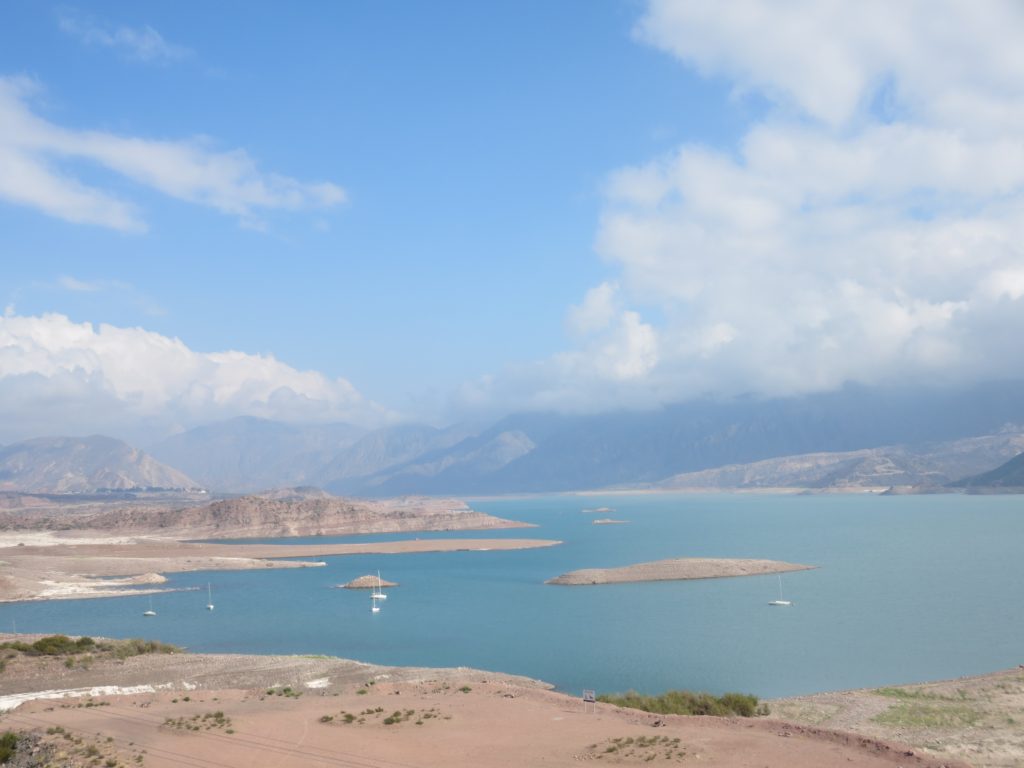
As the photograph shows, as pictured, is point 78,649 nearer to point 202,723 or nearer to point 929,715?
Answer: point 202,723

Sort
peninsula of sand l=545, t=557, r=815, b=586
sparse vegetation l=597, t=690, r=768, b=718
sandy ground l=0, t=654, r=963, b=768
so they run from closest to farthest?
sandy ground l=0, t=654, r=963, b=768 → sparse vegetation l=597, t=690, r=768, b=718 → peninsula of sand l=545, t=557, r=815, b=586

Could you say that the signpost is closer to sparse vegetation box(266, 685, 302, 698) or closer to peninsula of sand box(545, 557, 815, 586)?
sparse vegetation box(266, 685, 302, 698)

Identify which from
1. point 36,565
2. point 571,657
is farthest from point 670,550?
point 36,565

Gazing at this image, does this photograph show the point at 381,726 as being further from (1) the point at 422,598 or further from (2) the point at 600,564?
(2) the point at 600,564

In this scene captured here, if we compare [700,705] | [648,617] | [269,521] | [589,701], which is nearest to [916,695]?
[700,705]

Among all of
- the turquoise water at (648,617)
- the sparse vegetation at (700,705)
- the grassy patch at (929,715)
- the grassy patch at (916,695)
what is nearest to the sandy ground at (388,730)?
the sparse vegetation at (700,705)

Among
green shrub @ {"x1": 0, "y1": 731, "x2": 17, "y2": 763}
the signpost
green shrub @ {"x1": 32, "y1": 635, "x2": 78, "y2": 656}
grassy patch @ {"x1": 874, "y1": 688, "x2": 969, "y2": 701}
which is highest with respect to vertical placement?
green shrub @ {"x1": 0, "y1": 731, "x2": 17, "y2": 763}

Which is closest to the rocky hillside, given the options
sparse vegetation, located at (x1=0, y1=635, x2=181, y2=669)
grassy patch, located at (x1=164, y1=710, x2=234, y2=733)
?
sparse vegetation, located at (x1=0, y1=635, x2=181, y2=669)
